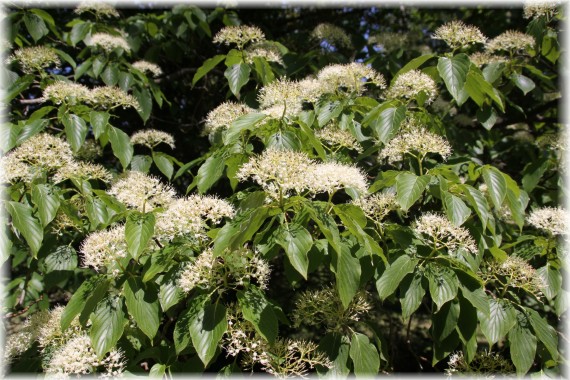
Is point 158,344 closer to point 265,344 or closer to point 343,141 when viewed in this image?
point 265,344

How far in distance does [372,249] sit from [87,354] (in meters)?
1.09

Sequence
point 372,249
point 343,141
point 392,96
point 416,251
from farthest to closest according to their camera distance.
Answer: point 392,96 < point 343,141 < point 416,251 < point 372,249

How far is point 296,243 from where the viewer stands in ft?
4.57

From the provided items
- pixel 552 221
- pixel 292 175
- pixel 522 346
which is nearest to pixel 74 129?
pixel 292 175

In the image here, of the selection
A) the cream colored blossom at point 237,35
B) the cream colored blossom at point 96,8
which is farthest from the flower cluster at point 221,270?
the cream colored blossom at point 96,8

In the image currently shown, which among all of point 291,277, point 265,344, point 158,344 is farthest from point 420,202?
point 158,344

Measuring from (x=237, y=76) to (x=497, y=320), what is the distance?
1853mm

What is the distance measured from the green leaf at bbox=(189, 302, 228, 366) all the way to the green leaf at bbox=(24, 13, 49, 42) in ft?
7.66

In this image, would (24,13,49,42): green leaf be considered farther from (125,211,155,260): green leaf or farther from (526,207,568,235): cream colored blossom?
(526,207,568,235): cream colored blossom

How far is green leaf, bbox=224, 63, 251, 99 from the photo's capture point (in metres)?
2.54

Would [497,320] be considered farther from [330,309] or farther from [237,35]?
[237,35]

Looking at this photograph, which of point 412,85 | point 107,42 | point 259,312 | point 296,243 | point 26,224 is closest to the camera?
point 296,243

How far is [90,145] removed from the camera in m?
2.90

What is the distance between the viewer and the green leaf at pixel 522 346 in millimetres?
1668
